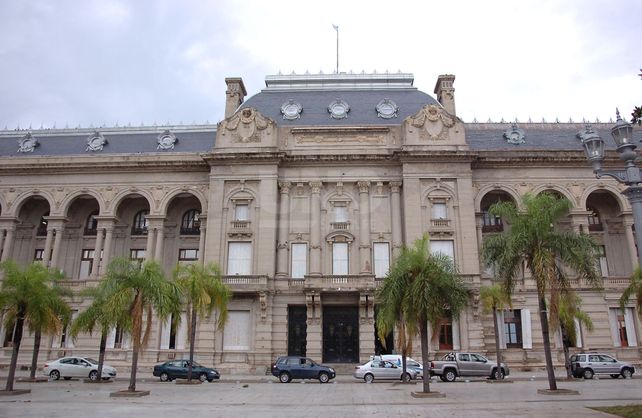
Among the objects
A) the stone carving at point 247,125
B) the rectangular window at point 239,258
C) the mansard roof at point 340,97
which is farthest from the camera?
the mansard roof at point 340,97

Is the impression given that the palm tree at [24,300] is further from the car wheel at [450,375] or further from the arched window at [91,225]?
the car wheel at [450,375]

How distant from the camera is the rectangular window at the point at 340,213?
141 ft

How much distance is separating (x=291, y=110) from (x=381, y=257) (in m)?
15.4

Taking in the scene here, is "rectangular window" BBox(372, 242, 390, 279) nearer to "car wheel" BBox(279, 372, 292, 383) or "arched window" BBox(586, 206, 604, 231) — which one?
"car wheel" BBox(279, 372, 292, 383)

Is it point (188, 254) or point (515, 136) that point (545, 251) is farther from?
point (188, 254)

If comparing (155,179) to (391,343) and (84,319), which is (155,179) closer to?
(84,319)

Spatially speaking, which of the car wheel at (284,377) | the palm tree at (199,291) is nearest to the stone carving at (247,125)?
the palm tree at (199,291)

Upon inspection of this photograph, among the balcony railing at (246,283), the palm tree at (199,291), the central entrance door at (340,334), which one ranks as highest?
the balcony railing at (246,283)

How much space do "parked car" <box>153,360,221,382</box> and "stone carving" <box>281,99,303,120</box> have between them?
2261 centimetres

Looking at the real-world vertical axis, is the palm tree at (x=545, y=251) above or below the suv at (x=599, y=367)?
above

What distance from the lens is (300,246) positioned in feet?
138

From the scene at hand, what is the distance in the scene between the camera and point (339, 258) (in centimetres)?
4188

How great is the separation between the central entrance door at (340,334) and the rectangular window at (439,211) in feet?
32.4

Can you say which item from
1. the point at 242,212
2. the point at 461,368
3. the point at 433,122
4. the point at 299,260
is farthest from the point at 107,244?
the point at 461,368
